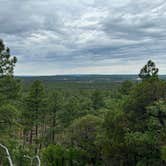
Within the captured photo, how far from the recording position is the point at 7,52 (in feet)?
50.2

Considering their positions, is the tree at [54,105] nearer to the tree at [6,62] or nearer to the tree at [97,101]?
the tree at [97,101]

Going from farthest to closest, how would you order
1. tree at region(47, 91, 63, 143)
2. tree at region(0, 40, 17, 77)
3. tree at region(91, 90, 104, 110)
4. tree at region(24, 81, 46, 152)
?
tree at region(91, 90, 104, 110)
tree at region(47, 91, 63, 143)
tree at region(24, 81, 46, 152)
tree at region(0, 40, 17, 77)

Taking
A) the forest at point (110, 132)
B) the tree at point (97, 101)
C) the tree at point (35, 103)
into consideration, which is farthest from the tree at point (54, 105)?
the forest at point (110, 132)

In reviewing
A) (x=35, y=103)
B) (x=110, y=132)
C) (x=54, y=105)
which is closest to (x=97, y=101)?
(x=54, y=105)

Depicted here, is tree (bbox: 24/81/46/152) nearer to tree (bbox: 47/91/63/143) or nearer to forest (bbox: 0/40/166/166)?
tree (bbox: 47/91/63/143)

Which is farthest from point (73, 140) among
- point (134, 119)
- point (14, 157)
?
point (134, 119)

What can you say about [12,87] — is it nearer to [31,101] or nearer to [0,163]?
[0,163]

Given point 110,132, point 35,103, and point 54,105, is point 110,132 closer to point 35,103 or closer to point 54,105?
point 35,103

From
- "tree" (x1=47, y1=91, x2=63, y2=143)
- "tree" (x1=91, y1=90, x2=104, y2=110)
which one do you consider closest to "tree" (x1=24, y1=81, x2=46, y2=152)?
"tree" (x1=47, y1=91, x2=63, y2=143)

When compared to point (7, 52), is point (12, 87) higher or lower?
lower

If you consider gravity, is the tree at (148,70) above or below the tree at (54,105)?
above

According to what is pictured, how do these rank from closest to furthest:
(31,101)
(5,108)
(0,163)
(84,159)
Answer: (5,108), (0,163), (84,159), (31,101)

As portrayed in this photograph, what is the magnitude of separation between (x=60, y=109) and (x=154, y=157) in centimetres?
2123

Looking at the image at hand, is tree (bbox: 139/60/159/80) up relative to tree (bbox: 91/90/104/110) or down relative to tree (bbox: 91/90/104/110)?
up
